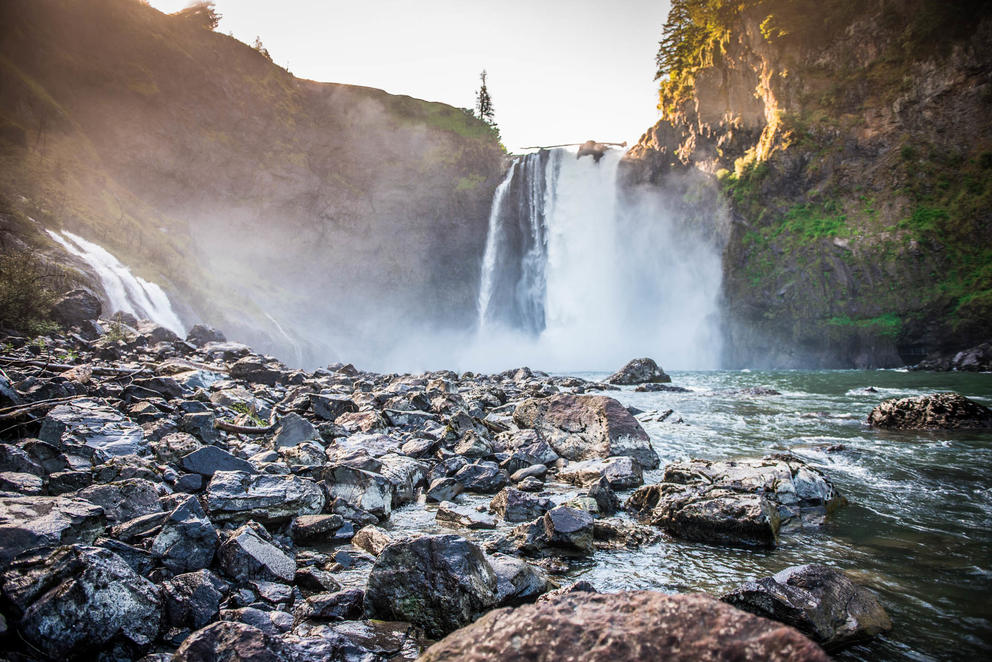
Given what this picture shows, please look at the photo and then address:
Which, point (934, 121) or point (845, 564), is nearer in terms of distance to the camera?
point (845, 564)

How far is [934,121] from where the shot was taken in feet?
83.4

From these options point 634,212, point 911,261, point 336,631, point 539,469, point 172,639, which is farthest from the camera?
point 634,212

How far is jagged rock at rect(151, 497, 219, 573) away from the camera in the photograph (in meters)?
2.40

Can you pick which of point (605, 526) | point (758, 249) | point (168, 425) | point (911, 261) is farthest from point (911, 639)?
point (758, 249)

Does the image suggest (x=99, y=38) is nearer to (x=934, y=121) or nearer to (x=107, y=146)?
(x=107, y=146)

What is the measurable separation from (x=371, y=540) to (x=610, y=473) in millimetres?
2899

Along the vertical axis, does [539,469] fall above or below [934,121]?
below

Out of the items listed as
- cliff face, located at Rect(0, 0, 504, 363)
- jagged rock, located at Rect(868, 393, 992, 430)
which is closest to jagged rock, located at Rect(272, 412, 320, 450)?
jagged rock, located at Rect(868, 393, 992, 430)

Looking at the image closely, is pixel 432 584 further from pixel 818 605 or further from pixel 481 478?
pixel 481 478

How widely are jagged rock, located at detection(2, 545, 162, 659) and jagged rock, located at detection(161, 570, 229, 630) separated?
101mm

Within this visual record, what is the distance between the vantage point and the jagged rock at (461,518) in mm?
3900

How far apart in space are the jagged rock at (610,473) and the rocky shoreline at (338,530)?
0.09 ft

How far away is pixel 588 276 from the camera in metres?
34.4

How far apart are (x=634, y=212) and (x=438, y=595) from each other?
37.2 meters
